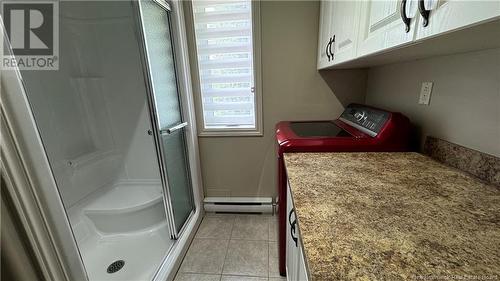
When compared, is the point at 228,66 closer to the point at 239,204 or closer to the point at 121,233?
the point at 239,204

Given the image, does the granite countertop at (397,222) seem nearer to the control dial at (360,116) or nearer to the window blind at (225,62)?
the control dial at (360,116)

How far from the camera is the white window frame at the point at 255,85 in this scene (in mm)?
1824

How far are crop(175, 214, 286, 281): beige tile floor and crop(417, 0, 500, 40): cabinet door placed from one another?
5.23 feet

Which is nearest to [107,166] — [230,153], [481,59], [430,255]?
[230,153]

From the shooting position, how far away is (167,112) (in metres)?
1.70

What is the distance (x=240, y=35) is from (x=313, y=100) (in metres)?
0.87

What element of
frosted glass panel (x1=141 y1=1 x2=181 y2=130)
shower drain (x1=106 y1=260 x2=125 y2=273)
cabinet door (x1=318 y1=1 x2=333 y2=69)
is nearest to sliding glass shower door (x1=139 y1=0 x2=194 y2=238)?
frosted glass panel (x1=141 y1=1 x2=181 y2=130)

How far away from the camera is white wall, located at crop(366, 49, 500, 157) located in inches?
31.7

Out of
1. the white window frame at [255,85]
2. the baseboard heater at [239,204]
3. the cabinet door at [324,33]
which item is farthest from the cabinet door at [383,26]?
the baseboard heater at [239,204]

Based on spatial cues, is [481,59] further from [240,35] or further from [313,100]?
[240,35]

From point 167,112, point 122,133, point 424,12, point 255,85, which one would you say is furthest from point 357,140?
point 122,133

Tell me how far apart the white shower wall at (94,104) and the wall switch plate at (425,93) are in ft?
7.07

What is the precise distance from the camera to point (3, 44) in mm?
586

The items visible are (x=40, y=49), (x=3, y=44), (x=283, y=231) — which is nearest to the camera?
(x=3, y=44)
